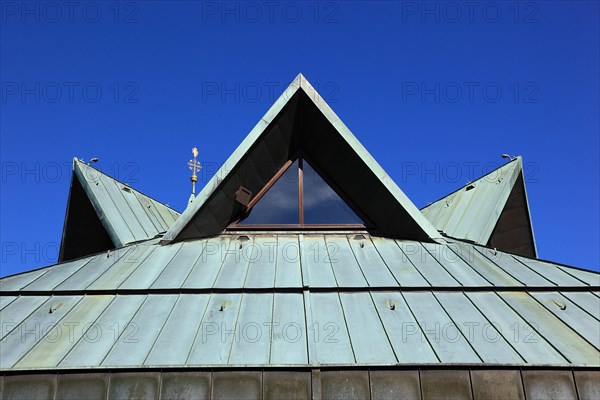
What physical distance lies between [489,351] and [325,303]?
101 inches

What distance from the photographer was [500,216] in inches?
554

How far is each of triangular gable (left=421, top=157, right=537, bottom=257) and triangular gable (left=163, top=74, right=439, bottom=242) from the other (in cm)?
221

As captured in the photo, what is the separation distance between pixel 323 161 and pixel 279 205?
54.4 inches

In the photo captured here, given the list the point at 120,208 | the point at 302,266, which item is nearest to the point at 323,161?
the point at 302,266

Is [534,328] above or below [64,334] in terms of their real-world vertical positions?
below

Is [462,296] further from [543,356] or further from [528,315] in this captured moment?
[543,356]

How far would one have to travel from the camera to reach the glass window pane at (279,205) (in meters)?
12.7

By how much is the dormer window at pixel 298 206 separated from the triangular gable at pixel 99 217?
9.37ft

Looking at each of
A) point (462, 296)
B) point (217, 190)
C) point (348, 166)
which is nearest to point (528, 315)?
point (462, 296)

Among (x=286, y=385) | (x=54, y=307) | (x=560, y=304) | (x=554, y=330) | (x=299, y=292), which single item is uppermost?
(x=299, y=292)

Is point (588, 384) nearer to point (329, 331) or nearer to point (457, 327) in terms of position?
point (457, 327)

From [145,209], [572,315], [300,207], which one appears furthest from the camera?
[145,209]

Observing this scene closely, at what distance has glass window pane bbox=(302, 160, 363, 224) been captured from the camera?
12.8 metres

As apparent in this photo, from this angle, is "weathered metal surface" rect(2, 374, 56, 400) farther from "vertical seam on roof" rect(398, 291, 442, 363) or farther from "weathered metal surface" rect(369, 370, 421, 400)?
"vertical seam on roof" rect(398, 291, 442, 363)
